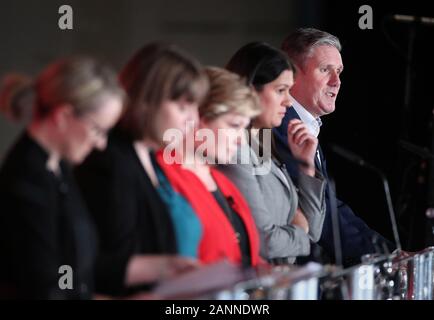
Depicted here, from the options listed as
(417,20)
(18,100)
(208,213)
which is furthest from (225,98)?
(417,20)

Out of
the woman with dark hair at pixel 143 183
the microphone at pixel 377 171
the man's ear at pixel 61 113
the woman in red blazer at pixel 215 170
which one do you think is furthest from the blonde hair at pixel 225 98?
the microphone at pixel 377 171

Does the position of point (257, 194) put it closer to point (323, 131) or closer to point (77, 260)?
point (323, 131)

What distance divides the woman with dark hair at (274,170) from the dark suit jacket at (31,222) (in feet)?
2.38

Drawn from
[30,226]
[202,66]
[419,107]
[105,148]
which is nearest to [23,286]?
[30,226]

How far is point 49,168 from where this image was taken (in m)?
2.77

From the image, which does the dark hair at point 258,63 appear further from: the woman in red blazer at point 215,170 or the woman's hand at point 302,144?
the woman's hand at point 302,144

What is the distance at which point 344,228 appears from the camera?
4.06m

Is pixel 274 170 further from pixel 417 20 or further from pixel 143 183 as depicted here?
pixel 417 20

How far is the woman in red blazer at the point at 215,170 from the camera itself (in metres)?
3.13

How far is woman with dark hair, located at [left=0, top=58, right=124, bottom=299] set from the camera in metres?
2.74

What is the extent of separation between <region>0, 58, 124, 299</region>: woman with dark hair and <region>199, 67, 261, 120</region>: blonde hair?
395mm

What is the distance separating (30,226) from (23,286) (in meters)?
0.16

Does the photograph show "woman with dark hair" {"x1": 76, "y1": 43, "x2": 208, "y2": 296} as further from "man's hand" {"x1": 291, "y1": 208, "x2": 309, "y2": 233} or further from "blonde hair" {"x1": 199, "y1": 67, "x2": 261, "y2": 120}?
"man's hand" {"x1": 291, "y1": 208, "x2": 309, "y2": 233}

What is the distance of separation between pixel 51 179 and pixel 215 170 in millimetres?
696
